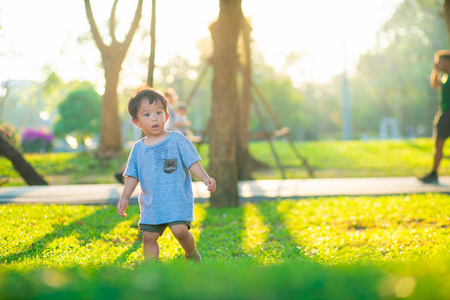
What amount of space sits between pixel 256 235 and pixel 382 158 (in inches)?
469

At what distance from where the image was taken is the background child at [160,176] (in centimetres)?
376

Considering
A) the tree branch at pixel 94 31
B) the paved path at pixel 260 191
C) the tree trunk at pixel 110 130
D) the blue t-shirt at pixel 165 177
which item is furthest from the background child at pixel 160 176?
the tree trunk at pixel 110 130

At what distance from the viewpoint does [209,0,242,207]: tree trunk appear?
7.45 metres

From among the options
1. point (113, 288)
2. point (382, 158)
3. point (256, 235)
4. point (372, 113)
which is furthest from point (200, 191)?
point (372, 113)

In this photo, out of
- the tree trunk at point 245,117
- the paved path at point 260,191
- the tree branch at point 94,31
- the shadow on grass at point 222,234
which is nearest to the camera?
the shadow on grass at point 222,234

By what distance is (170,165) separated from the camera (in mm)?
3842

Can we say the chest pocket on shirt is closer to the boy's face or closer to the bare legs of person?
the boy's face

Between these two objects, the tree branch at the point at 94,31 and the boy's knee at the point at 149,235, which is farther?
the tree branch at the point at 94,31

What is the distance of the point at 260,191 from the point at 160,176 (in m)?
5.28

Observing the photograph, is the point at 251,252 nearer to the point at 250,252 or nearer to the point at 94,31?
the point at 250,252

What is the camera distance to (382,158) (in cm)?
1659

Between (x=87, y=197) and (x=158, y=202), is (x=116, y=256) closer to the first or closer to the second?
(x=158, y=202)

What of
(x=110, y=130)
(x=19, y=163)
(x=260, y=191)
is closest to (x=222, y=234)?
(x=260, y=191)

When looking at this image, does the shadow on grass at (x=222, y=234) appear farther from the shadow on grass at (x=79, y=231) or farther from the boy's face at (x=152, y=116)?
the boy's face at (x=152, y=116)
